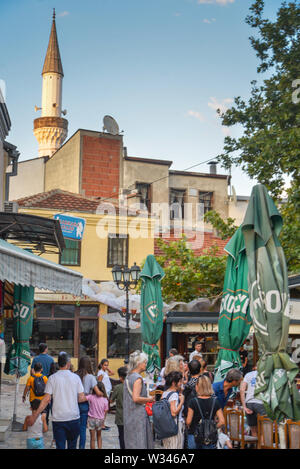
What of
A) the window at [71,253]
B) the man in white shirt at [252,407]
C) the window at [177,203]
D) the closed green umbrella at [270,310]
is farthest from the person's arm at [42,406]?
the window at [177,203]

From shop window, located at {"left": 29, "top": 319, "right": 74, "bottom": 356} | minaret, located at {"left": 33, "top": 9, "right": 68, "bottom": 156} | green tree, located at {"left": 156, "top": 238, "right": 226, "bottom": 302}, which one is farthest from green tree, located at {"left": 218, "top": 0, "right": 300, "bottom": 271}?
minaret, located at {"left": 33, "top": 9, "right": 68, "bottom": 156}

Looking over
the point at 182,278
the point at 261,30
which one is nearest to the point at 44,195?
the point at 182,278

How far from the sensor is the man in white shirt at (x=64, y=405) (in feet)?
25.1

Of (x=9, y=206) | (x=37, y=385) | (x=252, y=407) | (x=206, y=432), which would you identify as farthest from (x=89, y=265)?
(x=206, y=432)

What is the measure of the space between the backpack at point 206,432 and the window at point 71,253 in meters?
19.7

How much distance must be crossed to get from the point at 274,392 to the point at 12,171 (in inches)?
542

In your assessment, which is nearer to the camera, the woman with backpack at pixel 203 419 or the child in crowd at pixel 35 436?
the woman with backpack at pixel 203 419

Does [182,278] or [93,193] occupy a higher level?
[93,193]

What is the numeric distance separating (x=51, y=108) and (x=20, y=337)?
121ft

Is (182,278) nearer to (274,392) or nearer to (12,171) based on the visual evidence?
(12,171)

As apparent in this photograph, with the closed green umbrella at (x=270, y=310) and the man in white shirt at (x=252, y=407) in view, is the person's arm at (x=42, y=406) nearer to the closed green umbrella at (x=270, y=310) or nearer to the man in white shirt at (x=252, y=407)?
the closed green umbrella at (x=270, y=310)

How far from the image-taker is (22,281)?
741 centimetres

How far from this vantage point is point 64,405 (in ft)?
25.1

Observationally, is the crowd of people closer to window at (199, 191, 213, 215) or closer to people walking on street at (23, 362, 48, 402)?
people walking on street at (23, 362, 48, 402)
